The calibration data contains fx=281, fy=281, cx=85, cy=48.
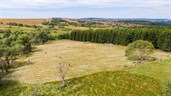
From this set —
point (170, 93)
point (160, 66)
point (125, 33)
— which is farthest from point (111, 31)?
point (170, 93)

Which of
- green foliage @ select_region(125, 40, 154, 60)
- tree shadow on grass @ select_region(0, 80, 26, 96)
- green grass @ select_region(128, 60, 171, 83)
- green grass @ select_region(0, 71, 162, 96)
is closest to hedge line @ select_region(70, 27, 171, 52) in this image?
green foliage @ select_region(125, 40, 154, 60)

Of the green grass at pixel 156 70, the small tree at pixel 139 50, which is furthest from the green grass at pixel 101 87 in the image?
the small tree at pixel 139 50

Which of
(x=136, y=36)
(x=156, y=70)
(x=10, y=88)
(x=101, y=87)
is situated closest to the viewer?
(x=101, y=87)

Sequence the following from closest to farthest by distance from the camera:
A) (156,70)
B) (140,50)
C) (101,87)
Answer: (101,87) < (156,70) < (140,50)

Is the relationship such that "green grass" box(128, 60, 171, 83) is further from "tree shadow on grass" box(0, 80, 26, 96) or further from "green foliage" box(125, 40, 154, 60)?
"tree shadow on grass" box(0, 80, 26, 96)

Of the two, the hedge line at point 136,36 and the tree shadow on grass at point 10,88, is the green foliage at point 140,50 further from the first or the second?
the tree shadow on grass at point 10,88

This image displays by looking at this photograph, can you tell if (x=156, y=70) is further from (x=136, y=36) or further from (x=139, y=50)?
(x=136, y=36)

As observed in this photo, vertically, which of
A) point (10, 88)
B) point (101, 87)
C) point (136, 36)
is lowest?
point (10, 88)

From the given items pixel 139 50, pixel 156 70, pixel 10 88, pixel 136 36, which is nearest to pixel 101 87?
pixel 156 70

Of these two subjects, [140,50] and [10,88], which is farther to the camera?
[140,50]
